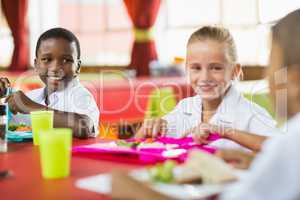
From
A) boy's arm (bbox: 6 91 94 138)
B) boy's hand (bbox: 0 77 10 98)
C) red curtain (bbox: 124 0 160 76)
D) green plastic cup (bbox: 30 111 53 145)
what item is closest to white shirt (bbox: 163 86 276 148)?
boy's arm (bbox: 6 91 94 138)

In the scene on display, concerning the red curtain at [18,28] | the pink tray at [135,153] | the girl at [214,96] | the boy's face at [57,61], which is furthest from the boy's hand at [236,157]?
the red curtain at [18,28]

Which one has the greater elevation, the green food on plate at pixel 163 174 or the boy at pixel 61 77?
the boy at pixel 61 77

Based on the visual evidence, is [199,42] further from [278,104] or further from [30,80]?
[30,80]

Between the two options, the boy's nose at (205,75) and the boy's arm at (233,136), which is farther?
the boy's nose at (205,75)

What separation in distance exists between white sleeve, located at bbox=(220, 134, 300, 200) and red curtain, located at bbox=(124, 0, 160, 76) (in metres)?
3.49

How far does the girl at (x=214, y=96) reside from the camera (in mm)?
1380

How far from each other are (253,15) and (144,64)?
103 cm

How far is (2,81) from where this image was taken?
1.42 m

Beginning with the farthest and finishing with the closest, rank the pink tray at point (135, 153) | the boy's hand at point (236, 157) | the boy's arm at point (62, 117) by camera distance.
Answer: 1. the boy's arm at point (62, 117)
2. the pink tray at point (135, 153)
3. the boy's hand at point (236, 157)

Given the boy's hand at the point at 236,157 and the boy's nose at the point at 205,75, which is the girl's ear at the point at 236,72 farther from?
the boy's hand at the point at 236,157

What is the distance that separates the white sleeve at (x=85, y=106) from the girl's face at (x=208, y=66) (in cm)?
40

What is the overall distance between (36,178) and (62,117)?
60 centimetres

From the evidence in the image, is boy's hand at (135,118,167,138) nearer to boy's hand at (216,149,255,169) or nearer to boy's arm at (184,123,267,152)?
boy's arm at (184,123,267,152)

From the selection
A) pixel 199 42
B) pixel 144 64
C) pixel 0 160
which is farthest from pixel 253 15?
pixel 0 160
